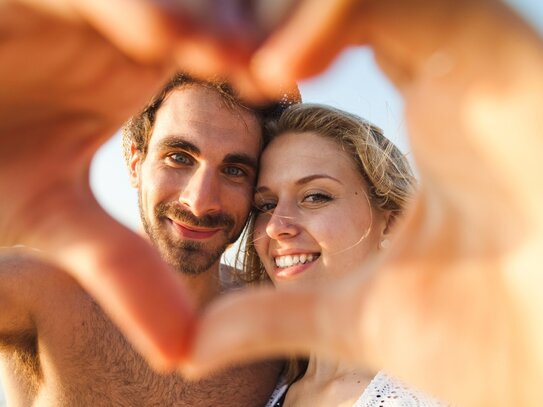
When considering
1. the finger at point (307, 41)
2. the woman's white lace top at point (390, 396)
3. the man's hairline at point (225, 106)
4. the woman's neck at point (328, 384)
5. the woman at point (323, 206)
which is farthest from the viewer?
the man's hairline at point (225, 106)

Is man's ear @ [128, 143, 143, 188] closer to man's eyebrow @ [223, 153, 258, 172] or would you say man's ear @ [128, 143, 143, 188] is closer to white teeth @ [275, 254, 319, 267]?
man's eyebrow @ [223, 153, 258, 172]

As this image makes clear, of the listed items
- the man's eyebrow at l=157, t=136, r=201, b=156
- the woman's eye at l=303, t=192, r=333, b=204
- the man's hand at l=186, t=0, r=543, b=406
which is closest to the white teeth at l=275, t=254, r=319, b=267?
the woman's eye at l=303, t=192, r=333, b=204

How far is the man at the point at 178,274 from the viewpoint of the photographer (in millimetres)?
2002

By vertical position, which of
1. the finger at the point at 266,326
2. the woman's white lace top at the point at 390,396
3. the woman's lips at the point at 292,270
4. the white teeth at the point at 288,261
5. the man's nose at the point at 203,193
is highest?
the man's nose at the point at 203,193

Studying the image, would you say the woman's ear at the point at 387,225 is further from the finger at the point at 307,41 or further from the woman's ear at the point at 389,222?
the finger at the point at 307,41

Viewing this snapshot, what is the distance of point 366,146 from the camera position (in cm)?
205

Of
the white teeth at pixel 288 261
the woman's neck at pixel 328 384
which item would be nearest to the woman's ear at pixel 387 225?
the white teeth at pixel 288 261

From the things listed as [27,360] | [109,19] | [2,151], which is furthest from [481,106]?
[27,360]

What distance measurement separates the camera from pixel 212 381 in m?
2.08

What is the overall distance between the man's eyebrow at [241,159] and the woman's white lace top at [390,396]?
0.94 m

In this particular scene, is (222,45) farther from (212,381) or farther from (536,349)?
(212,381)

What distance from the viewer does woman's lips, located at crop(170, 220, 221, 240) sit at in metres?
2.27

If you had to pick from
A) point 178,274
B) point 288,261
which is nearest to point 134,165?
point 178,274

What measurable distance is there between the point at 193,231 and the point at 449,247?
1.81 m
